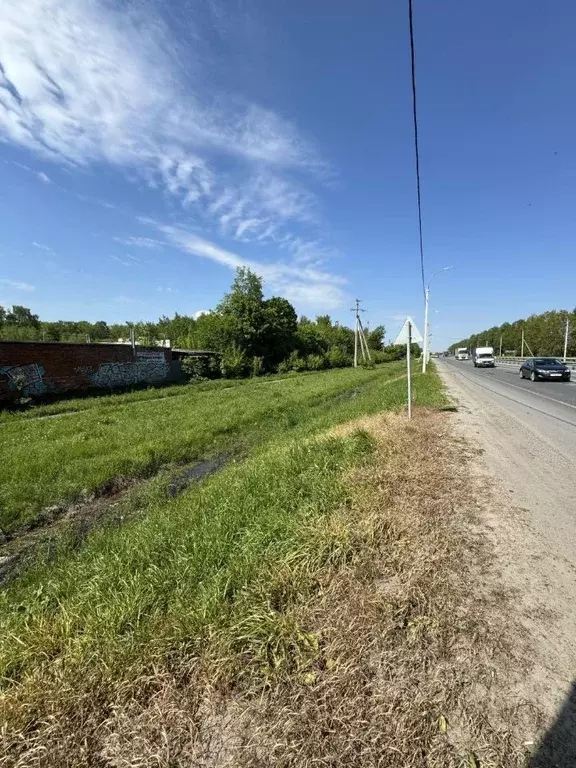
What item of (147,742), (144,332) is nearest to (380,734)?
(147,742)

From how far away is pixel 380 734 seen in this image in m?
1.82

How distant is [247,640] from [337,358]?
5028 centimetres

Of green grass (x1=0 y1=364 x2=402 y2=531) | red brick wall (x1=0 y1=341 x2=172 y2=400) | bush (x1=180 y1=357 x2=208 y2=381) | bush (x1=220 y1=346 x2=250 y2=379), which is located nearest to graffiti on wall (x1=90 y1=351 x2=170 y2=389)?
red brick wall (x1=0 y1=341 x2=172 y2=400)

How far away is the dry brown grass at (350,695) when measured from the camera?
1.78 metres

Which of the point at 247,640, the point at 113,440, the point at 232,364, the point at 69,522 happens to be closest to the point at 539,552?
the point at 247,640

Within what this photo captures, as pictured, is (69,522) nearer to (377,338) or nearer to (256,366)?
(256,366)

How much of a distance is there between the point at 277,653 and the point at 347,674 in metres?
0.47

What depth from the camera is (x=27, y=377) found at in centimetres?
1662

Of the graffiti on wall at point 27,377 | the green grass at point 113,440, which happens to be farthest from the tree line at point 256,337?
the green grass at point 113,440

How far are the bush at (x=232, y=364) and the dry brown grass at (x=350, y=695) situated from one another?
27.6 meters

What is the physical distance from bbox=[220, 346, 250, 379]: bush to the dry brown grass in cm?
2761

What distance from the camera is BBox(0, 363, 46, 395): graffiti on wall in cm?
1598

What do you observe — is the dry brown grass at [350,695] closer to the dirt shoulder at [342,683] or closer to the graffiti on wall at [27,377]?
the dirt shoulder at [342,683]

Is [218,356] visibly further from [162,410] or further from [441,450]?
[441,450]
